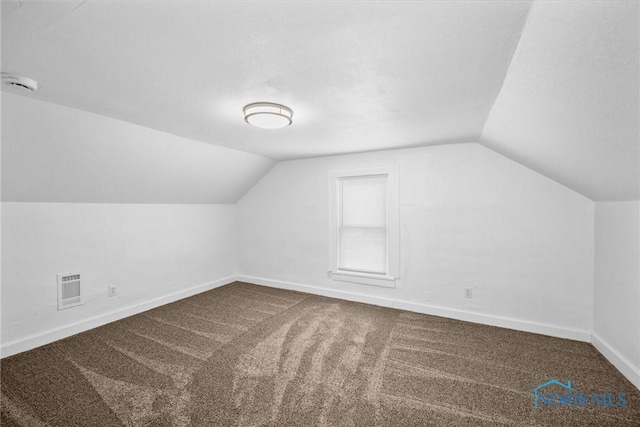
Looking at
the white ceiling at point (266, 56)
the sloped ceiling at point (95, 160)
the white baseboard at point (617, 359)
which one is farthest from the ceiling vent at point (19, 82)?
the white baseboard at point (617, 359)

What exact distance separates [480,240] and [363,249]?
1587 mm

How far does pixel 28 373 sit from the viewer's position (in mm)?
2260

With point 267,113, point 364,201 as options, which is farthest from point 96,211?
point 364,201

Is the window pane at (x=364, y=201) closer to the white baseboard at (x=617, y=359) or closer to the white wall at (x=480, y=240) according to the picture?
the white wall at (x=480, y=240)

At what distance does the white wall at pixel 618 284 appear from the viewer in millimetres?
2170

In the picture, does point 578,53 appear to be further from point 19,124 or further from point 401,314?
point 19,124

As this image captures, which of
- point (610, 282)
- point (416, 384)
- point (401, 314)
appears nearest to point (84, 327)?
point (416, 384)

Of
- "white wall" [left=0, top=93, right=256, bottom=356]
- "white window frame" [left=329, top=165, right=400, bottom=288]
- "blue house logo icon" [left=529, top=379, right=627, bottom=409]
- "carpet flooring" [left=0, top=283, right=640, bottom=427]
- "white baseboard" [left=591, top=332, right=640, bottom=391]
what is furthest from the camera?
"white window frame" [left=329, top=165, right=400, bottom=288]

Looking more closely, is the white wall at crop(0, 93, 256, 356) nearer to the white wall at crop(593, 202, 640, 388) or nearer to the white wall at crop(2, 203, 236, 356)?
the white wall at crop(2, 203, 236, 356)

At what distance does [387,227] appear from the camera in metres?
3.88

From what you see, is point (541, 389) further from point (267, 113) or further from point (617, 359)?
point (267, 113)

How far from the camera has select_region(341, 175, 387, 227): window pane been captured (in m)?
4.02

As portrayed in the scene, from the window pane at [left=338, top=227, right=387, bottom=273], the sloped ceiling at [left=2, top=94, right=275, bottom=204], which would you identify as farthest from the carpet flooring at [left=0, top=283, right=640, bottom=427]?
the sloped ceiling at [left=2, top=94, right=275, bottom=204]

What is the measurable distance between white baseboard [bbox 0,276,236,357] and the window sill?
2.34 metres
